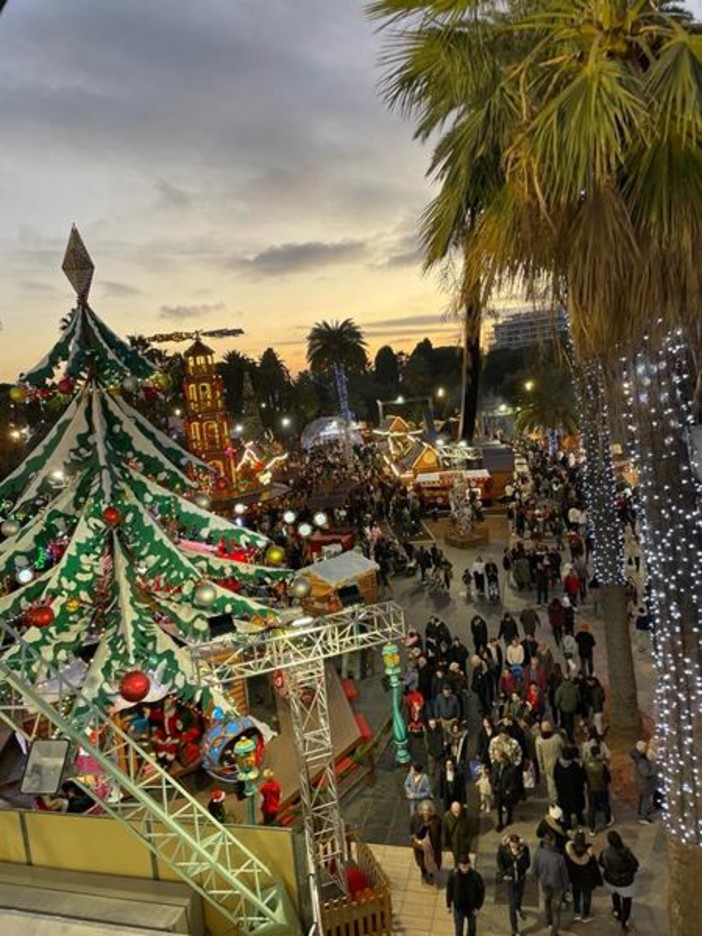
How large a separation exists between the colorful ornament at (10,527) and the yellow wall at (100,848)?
5.20m

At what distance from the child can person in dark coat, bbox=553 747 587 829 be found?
131cm

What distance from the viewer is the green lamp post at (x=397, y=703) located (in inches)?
411

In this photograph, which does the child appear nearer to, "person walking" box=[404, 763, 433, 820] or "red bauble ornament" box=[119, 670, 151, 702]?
"person walking" box=[404, 763, 433, 820]

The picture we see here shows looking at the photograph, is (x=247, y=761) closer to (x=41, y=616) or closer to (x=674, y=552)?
(x=41, y=616)

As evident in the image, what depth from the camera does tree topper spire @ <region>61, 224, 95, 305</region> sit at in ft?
40.3

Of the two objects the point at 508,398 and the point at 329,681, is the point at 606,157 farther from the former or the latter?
the point at 508,398

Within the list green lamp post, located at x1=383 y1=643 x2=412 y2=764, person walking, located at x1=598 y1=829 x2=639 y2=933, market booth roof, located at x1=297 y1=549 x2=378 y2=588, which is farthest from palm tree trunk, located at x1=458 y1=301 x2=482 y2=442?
market booth roof, located at x1=297 y1=549 x2=378 y2=588

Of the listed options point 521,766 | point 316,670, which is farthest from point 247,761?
point 521,766

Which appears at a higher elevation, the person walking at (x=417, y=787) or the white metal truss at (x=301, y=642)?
the white metal truss at (x=301, y=642)

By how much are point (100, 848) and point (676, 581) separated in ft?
20.5

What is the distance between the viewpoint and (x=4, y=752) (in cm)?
1562

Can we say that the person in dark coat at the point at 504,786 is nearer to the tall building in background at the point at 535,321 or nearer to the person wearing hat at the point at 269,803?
the person wearing hat at the point at 269,803

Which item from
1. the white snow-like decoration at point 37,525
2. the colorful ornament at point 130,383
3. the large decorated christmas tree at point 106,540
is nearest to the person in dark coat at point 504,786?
the large decorated christmas tree at point 106,540

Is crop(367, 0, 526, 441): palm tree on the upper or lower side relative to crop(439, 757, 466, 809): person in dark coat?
upper
